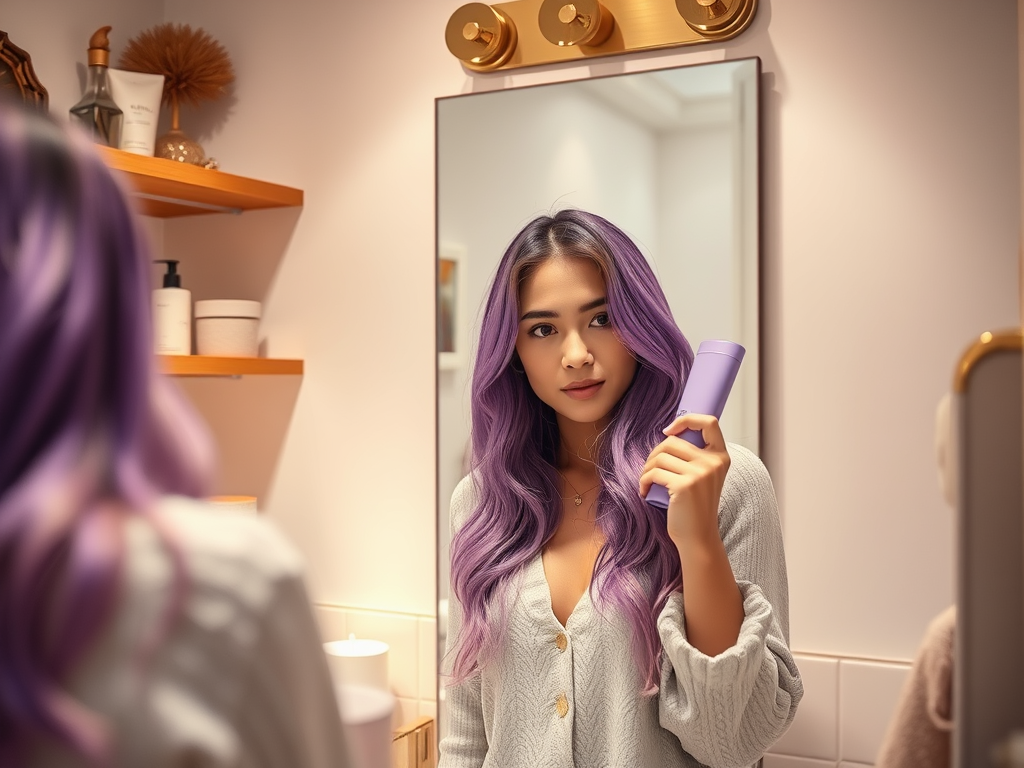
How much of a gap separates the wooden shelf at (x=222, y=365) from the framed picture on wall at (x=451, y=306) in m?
0.29

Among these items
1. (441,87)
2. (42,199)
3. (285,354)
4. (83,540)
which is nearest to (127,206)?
(42,199)

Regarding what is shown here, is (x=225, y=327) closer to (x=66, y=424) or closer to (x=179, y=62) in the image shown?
(x=179, y=62)

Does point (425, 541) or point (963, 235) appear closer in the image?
point (963, 235)

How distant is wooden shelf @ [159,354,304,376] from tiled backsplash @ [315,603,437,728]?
0.43 meters

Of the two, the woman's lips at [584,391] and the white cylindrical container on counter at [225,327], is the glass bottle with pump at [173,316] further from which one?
the woman's lips at [584,391]

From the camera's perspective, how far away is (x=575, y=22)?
5.00ft

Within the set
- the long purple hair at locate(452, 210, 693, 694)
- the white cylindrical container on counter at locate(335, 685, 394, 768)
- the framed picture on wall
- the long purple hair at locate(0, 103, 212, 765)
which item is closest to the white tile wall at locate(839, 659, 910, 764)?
the long purple hair at locate(452, 210, 693, 694)

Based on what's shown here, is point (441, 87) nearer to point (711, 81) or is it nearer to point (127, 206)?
point (711, 81)

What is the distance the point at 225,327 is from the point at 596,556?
90 centimetres

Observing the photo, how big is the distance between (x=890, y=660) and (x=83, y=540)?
1.27m

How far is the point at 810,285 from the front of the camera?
1.44 meters

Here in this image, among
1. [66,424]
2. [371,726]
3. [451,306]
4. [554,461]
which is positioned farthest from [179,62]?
[66,424]

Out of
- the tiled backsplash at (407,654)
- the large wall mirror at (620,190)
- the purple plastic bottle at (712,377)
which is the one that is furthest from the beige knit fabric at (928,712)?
the tiled backsplash at (407,654)

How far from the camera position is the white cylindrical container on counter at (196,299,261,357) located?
69.6 inches
